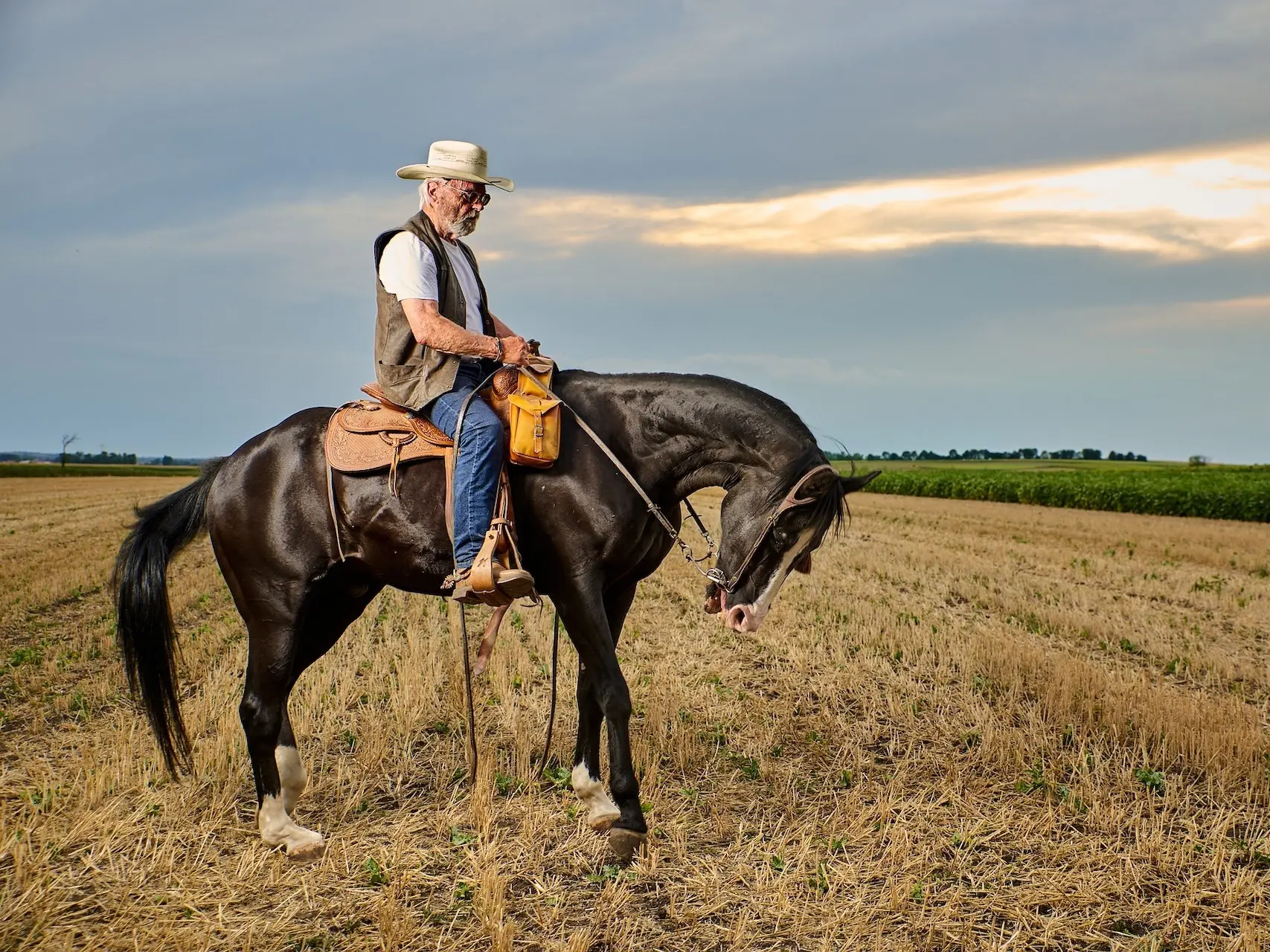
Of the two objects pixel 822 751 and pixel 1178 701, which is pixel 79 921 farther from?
pixel 1178 701

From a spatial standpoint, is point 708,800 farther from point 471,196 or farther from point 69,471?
point 69,471

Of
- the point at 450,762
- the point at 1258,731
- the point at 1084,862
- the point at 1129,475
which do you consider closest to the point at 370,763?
the point at 450,762

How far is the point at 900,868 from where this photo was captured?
5062 millimetres

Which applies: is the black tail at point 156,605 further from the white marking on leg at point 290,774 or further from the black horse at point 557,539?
the white marking on leg at point 290,774

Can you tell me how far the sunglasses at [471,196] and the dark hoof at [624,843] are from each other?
3.46 metres

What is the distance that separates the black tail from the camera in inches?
242

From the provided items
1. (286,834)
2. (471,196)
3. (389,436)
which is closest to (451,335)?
(389,436)

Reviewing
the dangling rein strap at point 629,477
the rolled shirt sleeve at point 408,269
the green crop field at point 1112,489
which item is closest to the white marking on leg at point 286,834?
the dangling rein strap at point 629,477

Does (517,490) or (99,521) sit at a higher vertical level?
(517,490)

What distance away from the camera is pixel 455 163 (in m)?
5.50

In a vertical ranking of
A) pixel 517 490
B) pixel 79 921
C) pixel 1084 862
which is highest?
pixel 517 490

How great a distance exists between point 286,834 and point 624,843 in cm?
182

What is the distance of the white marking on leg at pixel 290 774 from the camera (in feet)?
18.9

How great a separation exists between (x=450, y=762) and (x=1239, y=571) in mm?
15886
